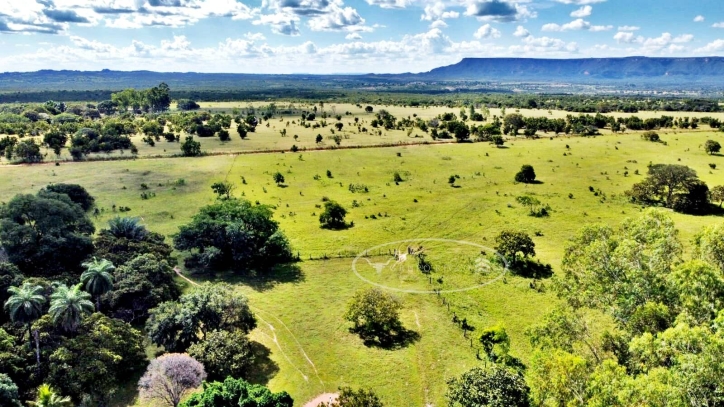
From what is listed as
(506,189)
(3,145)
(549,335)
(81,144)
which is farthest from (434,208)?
(3,145)

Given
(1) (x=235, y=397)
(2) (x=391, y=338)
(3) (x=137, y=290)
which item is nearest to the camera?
(1) (x=235, y=397)

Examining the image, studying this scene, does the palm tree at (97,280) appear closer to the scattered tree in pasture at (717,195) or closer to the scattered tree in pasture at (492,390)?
the scattered tree in pasture at (492,390)

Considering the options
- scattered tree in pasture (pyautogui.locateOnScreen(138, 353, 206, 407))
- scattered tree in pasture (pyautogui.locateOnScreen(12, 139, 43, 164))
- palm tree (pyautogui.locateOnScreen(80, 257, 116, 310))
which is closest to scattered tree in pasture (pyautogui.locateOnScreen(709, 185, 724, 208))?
scattered tree in pasture (pyautogui.locateOnScreen(138, 353, 206, 407))

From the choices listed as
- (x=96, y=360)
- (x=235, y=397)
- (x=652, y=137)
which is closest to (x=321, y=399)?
(x=235, y=397)

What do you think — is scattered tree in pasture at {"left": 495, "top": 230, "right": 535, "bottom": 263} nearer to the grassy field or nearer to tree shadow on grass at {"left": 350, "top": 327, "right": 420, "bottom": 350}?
the grassy field

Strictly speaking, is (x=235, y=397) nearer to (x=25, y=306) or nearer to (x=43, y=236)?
(x=25, y=306)

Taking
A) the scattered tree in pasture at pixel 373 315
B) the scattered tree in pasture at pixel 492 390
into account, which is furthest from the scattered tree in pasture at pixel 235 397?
Answer: the scattered tree in pasture at pixel 373 315
